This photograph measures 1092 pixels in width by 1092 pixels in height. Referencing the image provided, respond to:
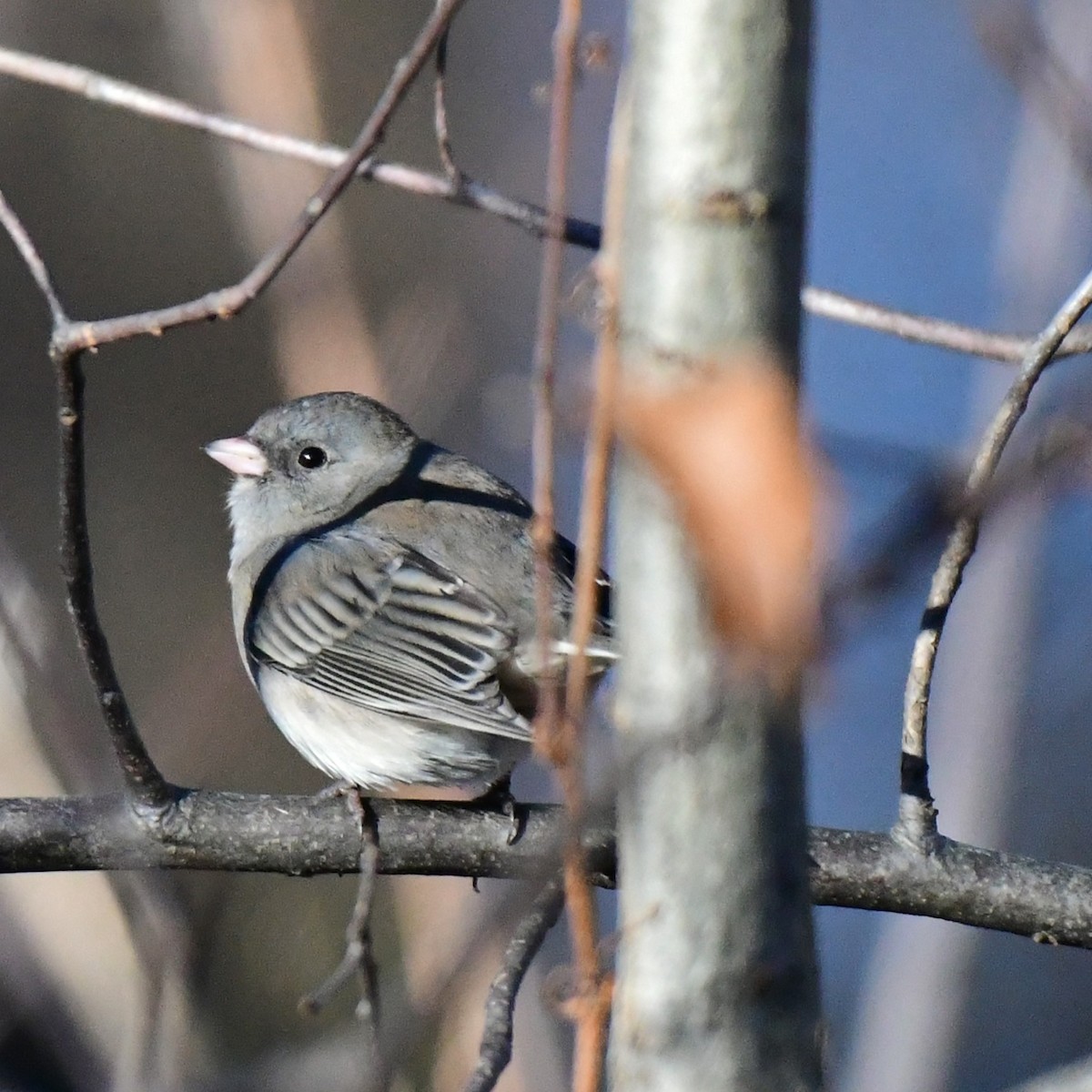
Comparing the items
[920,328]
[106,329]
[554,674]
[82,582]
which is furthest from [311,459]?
[554,674]

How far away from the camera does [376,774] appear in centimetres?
270

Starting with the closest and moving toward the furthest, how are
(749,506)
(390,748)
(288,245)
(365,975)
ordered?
(749,506) < (365,975) < (288,245) < (390,748)

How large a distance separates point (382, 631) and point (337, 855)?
0.87 meters

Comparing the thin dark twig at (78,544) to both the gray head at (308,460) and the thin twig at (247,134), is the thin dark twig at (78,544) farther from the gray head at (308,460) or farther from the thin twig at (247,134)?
the gray head at (308,460)

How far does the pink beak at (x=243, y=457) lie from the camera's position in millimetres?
3361

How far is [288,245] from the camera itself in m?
1.29

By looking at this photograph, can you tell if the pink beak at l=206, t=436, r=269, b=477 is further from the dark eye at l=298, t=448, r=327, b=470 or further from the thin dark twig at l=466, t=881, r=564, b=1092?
the thin dark twig at l=466, t=881, r=564, b=1092

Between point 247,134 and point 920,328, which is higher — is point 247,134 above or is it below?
above

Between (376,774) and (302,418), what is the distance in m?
0.97

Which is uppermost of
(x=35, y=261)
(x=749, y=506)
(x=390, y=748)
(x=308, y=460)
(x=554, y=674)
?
(x=308, y=460)

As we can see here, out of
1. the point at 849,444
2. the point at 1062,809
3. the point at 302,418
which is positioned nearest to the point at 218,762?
the point at 302,418

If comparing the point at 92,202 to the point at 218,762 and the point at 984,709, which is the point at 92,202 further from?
the point at 984,709

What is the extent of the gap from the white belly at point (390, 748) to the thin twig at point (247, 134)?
3.24 feet

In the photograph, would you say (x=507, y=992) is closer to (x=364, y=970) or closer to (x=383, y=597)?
(x=364, y=970)
